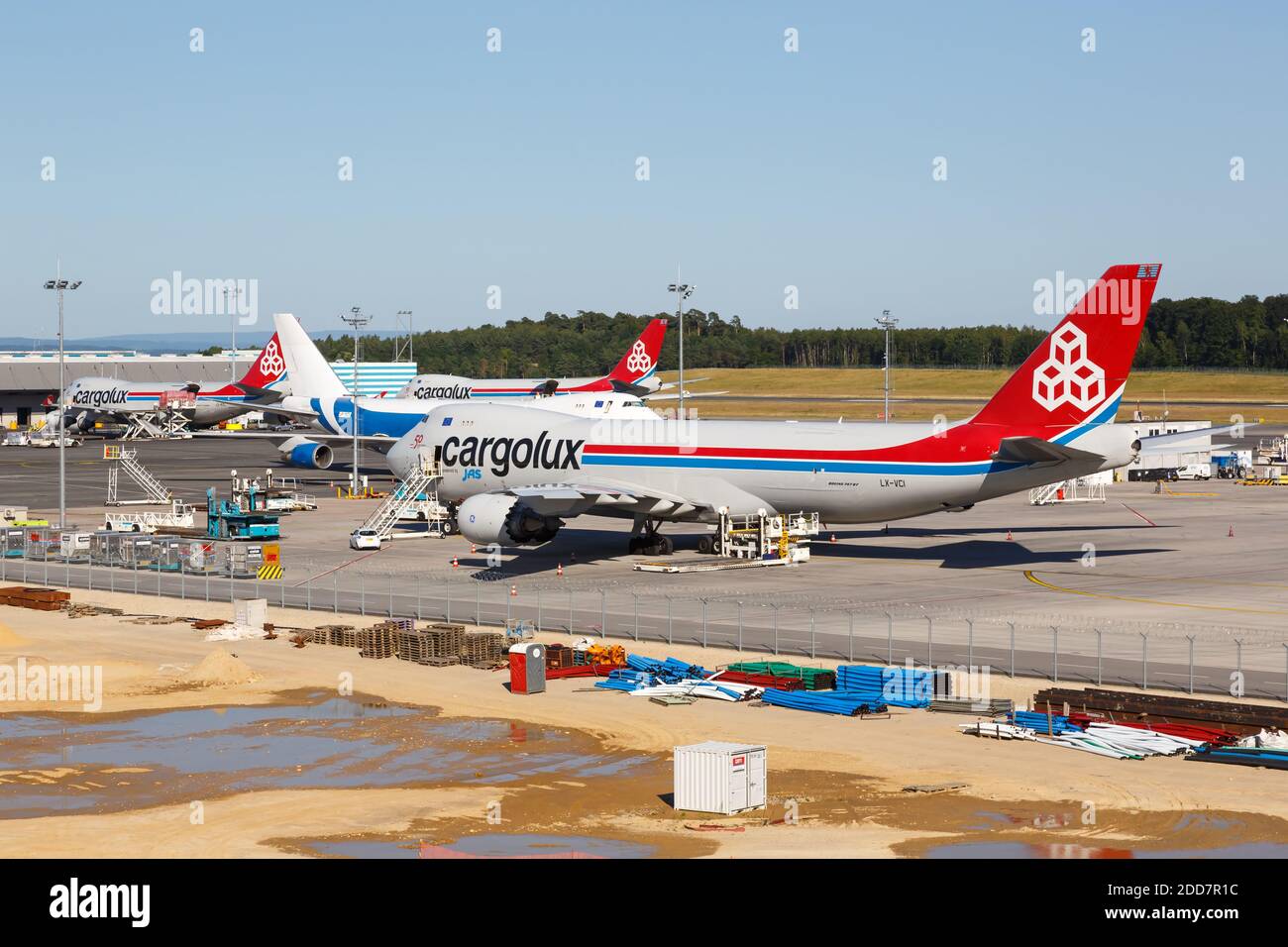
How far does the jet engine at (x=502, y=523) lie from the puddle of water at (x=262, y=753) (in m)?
23.1

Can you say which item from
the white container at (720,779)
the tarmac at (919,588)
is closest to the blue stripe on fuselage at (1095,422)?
the tarmac at (919,588)

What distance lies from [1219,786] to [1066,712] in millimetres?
6475

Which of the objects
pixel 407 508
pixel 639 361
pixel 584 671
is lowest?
pixel 584 671

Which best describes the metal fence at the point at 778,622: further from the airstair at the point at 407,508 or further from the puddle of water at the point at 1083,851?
the puddle of water at the point at 1083,851

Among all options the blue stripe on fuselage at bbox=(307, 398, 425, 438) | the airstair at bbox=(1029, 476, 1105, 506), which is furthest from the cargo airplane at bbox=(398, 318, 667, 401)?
the airstair at bbox=(1029, 476, 1105, 506)

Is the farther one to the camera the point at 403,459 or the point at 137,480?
the point at 137,480

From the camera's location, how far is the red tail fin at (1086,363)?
60.0m

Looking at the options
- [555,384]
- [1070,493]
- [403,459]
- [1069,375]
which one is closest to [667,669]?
[1069,375]

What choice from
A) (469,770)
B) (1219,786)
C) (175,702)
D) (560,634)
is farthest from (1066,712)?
(175,702)

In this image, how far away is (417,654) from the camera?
48281 mm

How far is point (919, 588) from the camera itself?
58938 mm

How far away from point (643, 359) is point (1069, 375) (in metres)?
86.5

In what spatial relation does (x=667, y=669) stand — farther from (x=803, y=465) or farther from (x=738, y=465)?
(x=738, y=465)
